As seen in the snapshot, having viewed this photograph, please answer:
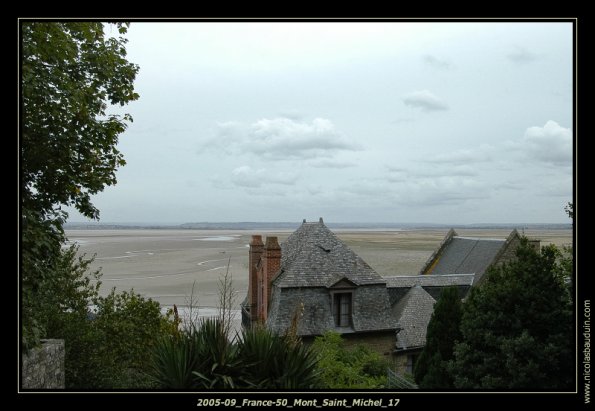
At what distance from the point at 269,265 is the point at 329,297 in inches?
112

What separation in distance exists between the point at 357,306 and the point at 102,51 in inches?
547

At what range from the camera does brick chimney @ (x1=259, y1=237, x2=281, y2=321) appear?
63.9 feet

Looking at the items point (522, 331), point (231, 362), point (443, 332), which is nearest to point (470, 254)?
point (443, 332)

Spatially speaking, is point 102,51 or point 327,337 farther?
point 327,337

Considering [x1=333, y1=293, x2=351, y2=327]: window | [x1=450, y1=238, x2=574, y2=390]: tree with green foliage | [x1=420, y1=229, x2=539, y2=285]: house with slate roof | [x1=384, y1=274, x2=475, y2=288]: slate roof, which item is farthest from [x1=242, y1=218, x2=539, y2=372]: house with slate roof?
[x1=450, y1=238, x2=574, y2=390]: tree with green foliage

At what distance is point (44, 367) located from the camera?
9055 mm

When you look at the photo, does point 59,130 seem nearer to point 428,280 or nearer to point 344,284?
point 344,284

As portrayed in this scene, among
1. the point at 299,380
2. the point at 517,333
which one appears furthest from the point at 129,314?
the point at 517,333

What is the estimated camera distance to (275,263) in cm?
1972

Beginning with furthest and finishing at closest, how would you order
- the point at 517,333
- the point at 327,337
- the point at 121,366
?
the point at 121,366 < the point at 327,337 < the point at 517,333

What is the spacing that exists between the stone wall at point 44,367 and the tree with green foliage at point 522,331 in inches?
373

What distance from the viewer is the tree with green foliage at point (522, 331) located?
10.5 meters
